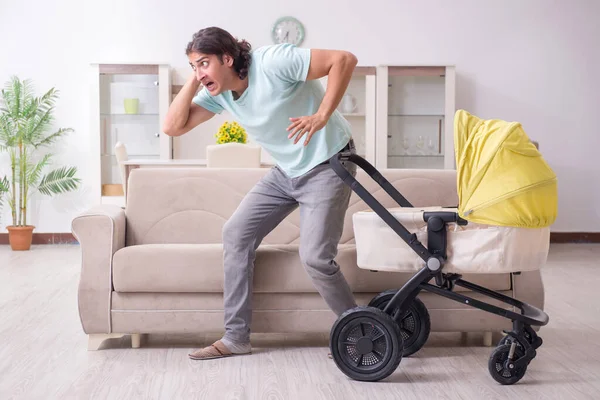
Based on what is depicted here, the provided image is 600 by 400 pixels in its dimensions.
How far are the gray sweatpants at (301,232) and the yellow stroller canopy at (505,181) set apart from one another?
49 centimetres

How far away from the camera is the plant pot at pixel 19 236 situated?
6.38m

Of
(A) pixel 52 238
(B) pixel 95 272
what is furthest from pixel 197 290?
(A) pixel 52 238

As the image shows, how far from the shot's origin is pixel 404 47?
6859 millimetres

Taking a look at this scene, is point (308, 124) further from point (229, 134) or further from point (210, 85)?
point (229, 134)

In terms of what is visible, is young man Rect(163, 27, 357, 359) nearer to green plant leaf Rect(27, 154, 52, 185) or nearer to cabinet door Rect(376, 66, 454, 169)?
cabinet door Rect(376, 66, 454, 169)

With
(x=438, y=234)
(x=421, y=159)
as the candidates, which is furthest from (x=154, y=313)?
(x=421, y=159)

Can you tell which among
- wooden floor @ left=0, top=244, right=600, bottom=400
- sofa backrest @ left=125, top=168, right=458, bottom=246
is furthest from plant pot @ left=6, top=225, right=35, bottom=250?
sofa backrest @ left=125, top=168, right=458, bottom=246

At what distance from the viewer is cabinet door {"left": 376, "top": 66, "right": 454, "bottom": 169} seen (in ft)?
21.6

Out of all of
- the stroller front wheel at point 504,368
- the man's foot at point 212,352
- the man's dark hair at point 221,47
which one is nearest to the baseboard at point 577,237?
the stroller front wheel at point 504,368

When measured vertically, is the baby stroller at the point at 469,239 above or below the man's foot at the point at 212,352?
above

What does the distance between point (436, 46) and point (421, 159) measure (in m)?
1.07

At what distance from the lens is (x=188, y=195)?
133 inches

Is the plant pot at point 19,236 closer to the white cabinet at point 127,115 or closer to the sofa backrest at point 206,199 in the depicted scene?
the white cabinet at point 127,115

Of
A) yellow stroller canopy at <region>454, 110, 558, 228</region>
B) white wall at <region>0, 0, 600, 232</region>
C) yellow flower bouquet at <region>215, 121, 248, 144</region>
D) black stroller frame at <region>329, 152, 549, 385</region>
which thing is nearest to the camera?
yellow stroller canopy at <region>454, 110, 558, 228</region>
